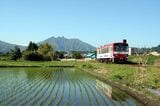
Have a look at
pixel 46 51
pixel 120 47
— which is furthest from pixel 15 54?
pixel 120 47

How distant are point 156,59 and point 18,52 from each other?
4267cm

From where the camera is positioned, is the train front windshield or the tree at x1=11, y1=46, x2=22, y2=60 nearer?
the train front windshield

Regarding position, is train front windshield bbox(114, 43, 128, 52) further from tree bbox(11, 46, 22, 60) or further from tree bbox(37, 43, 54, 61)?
tree bbox(11, 46, 22, 60)

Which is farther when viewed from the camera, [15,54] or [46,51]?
[46,51]

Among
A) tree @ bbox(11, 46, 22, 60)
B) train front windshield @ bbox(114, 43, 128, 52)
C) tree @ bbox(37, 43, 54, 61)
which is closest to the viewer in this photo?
train front windshield @ bbox(114, 43, 128, 52)

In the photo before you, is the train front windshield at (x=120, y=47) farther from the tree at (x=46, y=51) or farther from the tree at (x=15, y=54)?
the tree at (x=15, y=54)

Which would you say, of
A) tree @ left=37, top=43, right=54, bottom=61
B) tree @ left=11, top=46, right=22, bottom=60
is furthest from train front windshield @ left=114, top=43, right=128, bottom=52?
tree @ left=11, top=46, right=22, bottom=60

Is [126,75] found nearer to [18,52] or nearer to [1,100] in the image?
[1,100]

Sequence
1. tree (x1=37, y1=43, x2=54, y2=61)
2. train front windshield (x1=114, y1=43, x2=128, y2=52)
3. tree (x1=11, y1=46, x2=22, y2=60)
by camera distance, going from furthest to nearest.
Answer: tree (x1=37, y1=43, x2=54, y2=61) → tree (x1=11, y1=46, x2=22, y2=60) → train front windshield (x1=114, y1=43, x2=128, y2=52)

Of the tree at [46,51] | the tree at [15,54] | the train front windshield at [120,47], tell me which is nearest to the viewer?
the train front windshield at [120,47]

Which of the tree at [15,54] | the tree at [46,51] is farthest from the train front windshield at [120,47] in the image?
the tree at [15,54]

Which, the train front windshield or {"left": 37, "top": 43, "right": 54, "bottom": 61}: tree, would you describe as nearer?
the train front windshield

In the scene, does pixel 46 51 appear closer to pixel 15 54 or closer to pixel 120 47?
pixel 15 54

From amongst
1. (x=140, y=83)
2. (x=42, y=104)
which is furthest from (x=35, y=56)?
(x=42, y=104)
